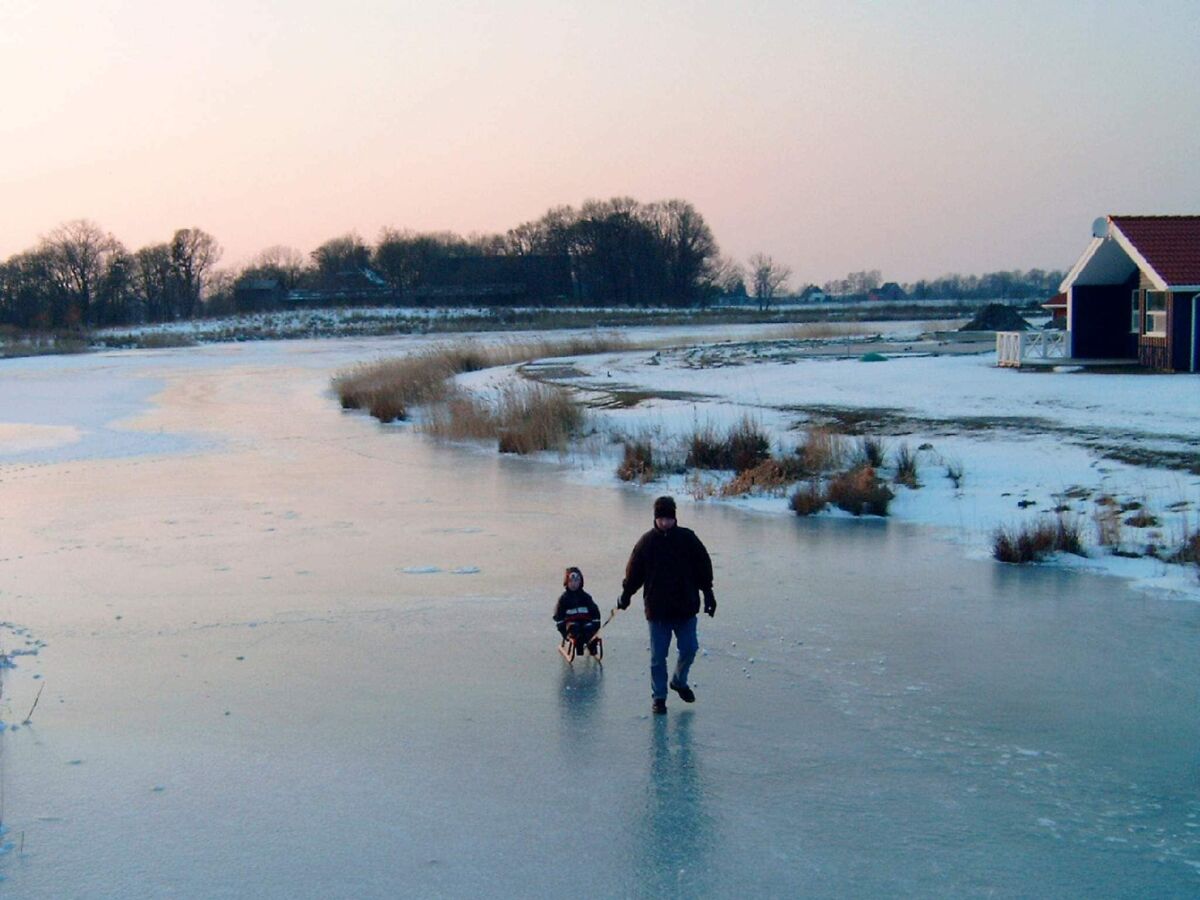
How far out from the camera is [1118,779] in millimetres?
5832

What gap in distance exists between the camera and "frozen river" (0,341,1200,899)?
500cm

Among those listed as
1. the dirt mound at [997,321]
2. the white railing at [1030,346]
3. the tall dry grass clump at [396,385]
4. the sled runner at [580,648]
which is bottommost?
the sled runner at [580,648]

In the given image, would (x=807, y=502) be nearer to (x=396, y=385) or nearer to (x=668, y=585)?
(x=668, y=585)

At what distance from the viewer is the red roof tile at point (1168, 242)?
82.8ft

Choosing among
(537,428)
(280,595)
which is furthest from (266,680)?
(537,428)

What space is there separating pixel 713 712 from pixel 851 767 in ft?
3.61

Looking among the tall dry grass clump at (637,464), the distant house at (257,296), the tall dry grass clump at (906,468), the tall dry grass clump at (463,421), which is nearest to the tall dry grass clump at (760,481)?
the tall dry grass clump at (637,464)

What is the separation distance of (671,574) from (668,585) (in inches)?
2.5

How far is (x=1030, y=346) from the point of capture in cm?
2994

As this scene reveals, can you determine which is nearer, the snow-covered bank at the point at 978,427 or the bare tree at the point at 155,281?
the snow-covered bank at the point at 978,427

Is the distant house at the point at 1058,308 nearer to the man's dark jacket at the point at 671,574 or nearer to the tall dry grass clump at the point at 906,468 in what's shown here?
the tall dry grass clump at the point at 906,468

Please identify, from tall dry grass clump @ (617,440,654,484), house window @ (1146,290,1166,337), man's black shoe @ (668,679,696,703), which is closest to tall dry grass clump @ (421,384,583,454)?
tall dry grass clump @ (617,440,654,484)

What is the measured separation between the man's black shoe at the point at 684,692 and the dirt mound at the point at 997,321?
146 feet

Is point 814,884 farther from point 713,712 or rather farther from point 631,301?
point 631,301
